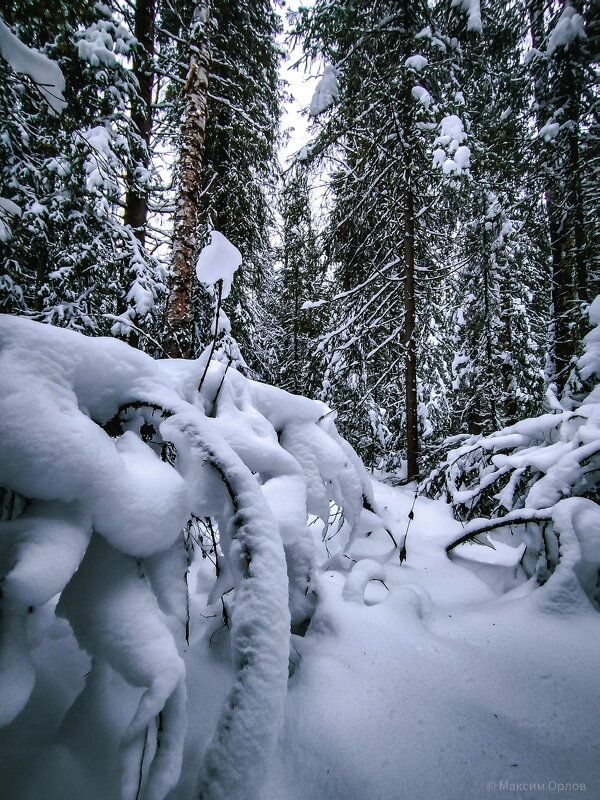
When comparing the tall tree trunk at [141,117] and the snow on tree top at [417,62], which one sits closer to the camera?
the snow on tree top at [417,62]

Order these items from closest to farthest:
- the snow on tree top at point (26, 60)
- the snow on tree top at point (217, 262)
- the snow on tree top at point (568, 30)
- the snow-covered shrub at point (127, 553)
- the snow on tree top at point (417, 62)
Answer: the snow-covered shrub at point (127, 553) < the snow on tree top at point (217, 262) < the snow on tree top at point (26, 60) < the snow on tree top at point (568, 30) < the snow on tree top at point (417, 62)

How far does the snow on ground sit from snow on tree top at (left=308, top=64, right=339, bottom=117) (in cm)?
755

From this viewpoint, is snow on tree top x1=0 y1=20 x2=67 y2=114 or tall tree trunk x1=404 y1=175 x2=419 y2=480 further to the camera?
tall tree trunk x1=404 y1=175 x2=419 y2=480

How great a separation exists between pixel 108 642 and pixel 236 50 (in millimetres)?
9451

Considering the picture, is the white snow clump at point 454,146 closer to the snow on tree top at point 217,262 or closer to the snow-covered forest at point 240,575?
the snow-covered forest at point 240,575

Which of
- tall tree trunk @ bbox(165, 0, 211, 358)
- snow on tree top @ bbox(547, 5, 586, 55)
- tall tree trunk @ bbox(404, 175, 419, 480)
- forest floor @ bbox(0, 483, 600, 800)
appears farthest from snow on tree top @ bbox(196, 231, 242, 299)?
snow on tree top @ bbox(547, 5, 586, 55)

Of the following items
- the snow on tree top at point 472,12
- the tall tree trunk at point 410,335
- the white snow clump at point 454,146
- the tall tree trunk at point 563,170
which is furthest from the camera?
the tall tree trunk at point 410,335

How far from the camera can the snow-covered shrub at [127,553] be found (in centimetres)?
70

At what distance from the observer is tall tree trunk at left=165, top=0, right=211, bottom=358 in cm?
439

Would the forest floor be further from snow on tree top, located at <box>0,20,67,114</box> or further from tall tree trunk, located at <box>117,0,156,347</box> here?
tall tree trunk, located at <box>117,0,156,347</box>

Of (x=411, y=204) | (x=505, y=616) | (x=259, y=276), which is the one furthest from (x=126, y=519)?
(x=259, y=276)

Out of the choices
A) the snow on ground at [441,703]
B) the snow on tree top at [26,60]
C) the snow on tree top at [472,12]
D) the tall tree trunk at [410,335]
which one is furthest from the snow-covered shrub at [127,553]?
the snow on tree top at [472,12]

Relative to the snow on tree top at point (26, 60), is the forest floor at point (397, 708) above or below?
below

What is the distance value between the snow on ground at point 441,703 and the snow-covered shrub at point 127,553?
31cm
